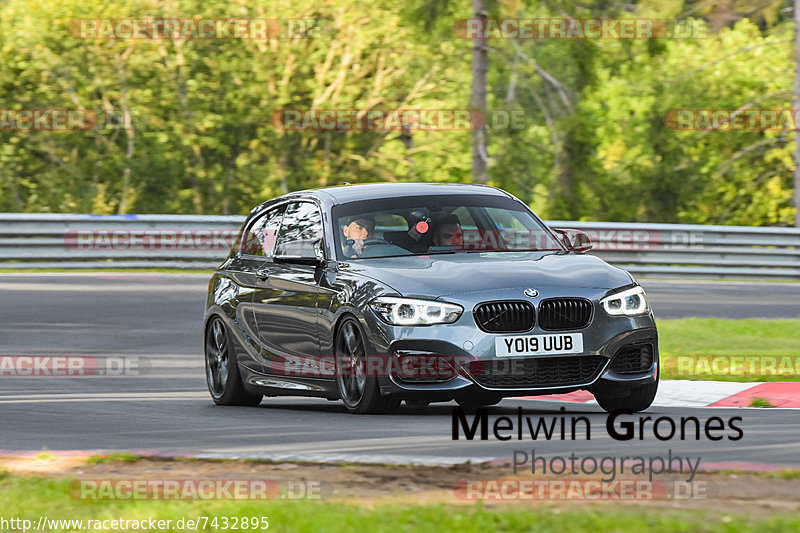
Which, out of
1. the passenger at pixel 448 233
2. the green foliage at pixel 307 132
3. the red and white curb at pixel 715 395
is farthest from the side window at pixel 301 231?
the green foliage at pixel 307 132

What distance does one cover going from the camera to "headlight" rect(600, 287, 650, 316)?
929 centimetres

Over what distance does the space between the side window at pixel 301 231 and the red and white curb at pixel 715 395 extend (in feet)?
6.75

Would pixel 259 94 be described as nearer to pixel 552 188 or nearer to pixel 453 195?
pixel 552 188

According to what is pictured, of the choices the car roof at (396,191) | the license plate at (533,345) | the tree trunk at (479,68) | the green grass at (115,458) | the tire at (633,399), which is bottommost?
the tire at (633,399)

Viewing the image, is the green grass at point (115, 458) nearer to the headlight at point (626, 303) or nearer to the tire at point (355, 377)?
the tire at point (355, 377)

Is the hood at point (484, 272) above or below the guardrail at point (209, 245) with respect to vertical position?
above

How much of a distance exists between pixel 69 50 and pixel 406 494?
2669cm

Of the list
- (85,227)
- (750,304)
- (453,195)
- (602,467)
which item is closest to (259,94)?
(85,227)

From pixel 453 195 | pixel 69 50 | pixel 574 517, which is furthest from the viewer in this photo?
pixel 69 50

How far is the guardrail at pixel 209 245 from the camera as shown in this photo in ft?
75.4

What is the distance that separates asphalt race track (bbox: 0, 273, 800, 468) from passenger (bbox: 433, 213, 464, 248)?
1127 millimetres

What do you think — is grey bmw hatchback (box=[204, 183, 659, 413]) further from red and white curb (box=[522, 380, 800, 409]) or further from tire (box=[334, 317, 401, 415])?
red and white curb (box=[522, 380, 800, 409])

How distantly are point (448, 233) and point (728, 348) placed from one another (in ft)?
16.7

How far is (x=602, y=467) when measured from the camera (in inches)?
277
